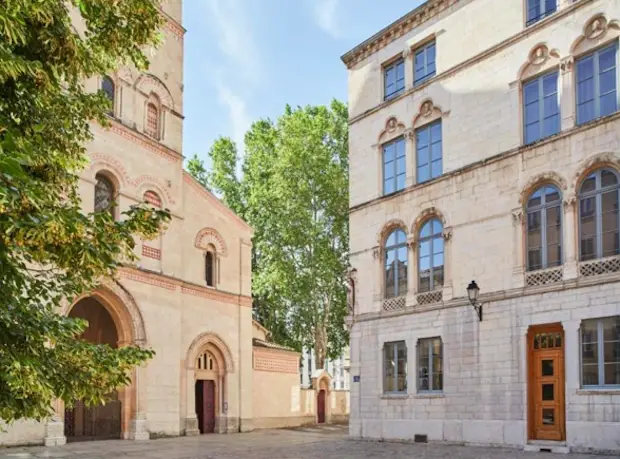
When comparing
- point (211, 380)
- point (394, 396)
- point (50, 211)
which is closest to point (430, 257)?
point (394, 396)

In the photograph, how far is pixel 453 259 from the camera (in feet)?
71.9

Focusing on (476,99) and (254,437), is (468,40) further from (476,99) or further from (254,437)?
(254,437)

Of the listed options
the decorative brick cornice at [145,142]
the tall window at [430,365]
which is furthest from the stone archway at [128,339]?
the tall window at [430,365]

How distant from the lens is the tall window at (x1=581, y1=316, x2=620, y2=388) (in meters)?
17.5

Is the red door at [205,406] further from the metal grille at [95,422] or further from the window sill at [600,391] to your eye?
the window sill at [600,391]

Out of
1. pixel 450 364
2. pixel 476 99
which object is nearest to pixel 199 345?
pixel 450 364

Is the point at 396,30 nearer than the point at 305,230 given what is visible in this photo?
Yes

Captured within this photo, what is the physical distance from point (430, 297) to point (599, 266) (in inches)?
223

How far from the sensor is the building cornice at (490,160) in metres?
18.5

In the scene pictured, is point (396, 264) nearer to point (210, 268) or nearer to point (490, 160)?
point (490, 160)

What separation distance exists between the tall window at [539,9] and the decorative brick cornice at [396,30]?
281 cm

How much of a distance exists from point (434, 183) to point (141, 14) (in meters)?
15.6

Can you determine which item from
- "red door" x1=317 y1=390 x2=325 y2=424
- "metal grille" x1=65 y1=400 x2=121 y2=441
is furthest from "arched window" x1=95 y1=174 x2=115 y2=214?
"red door" x1=317 y1=390 x2=325 y2=424

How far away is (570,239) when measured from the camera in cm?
1861
